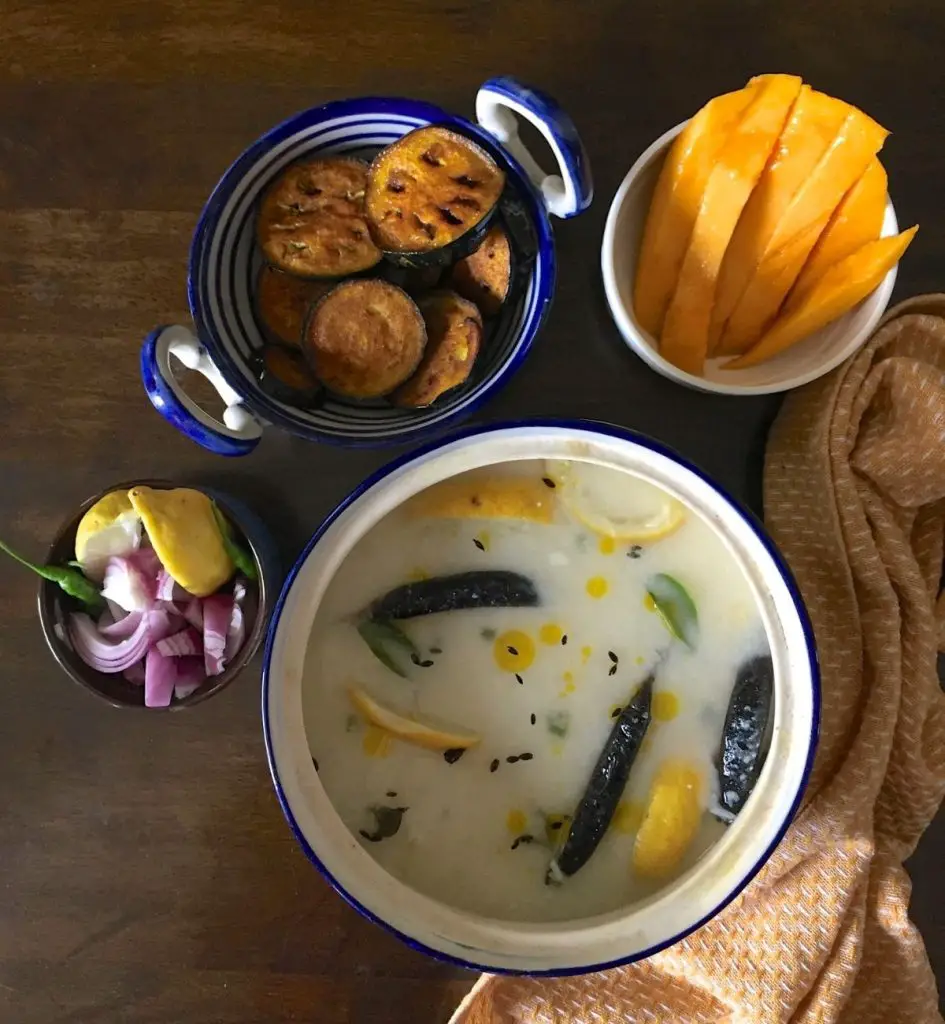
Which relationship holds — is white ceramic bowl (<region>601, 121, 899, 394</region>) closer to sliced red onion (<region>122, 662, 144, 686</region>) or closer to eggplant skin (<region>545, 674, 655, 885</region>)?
eggplant skin (<region>545, 674, 655, 885</region>)

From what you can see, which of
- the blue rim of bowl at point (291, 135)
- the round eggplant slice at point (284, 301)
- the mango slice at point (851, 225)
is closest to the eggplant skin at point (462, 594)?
the blue rim of bowl at point (291, 135)

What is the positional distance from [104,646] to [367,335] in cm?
35

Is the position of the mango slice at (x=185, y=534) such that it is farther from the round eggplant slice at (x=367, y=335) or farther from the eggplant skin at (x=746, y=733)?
the eggplant skin at (x=746, y=733)

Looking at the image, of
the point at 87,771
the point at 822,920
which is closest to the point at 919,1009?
the point at 822,920

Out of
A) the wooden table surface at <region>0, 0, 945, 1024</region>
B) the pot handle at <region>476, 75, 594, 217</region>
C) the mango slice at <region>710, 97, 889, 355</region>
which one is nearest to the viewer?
the pot handle at <region>476, 75, 594, 217</region>

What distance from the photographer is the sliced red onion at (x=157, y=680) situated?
0.84 m

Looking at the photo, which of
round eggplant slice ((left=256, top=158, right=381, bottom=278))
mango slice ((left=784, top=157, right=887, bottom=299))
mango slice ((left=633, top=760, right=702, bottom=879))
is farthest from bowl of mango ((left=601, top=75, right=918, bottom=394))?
mango slice ((left=633, top=760, right=702, bottom=879))

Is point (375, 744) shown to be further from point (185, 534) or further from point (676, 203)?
point (676, 203)

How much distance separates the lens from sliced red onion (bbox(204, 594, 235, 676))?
33.5 inches

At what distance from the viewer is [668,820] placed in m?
0.80

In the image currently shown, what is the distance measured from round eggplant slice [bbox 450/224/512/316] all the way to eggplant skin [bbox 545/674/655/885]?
0.34 meters

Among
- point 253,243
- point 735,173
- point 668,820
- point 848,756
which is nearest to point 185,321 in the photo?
point 253,243

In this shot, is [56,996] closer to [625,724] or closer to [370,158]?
[625,724]

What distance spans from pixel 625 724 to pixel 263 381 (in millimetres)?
404
